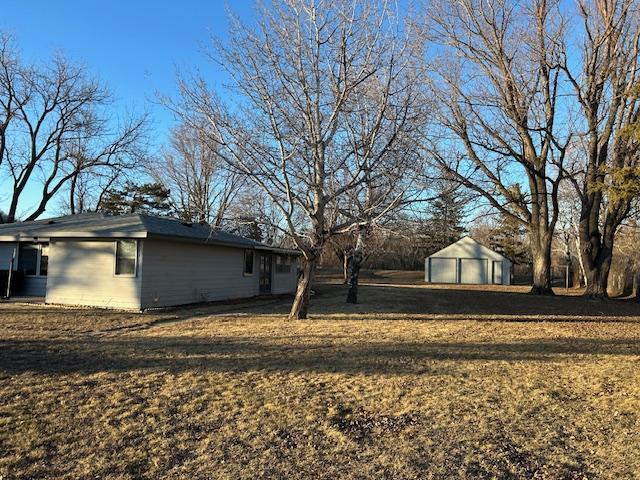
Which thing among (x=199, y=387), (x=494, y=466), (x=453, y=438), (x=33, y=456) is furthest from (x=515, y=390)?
(x=33, y=456)

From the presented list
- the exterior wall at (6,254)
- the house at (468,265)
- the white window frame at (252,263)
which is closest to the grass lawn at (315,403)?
the exterior wall at (6,254)

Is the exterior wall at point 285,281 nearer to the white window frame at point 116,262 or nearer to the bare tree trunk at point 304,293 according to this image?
the white window frame at point 116,262

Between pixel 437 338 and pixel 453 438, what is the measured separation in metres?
5.64

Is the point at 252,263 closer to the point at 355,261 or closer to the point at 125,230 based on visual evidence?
the point at 355,261

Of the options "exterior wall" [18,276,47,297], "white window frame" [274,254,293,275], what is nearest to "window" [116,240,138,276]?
"exterior wall" [18,276,47,297]

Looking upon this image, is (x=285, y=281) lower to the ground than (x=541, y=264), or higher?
lower

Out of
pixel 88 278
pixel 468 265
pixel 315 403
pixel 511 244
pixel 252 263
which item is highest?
pixel 511 244

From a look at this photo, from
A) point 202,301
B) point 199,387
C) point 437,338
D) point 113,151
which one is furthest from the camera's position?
point 113,151

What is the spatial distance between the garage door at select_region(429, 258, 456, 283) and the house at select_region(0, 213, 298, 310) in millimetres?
30448

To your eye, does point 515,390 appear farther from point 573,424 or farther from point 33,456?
point 33,456

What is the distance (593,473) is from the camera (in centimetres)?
380

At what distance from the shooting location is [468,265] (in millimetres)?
45812

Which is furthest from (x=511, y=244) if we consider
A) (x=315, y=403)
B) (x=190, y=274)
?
(x=315, y=403)

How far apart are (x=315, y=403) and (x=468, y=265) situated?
4232 centimetres
